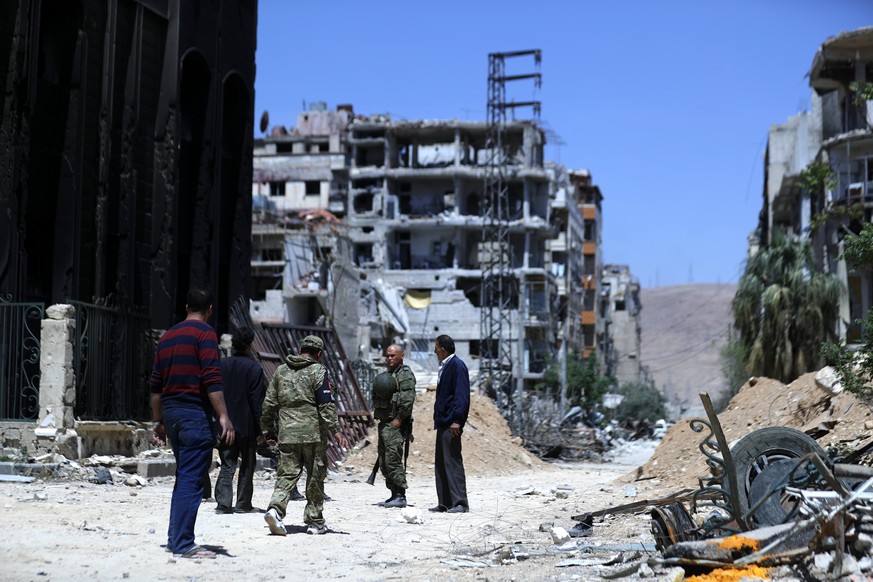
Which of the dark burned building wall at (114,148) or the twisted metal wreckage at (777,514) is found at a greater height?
the dark burned building wall at (114,148)

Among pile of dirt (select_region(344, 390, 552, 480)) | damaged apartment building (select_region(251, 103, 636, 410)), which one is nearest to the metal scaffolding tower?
damaged apartment building (select_region(251, 103, 636, 410))

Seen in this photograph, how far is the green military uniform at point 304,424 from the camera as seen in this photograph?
10.2 m

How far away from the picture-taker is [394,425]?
43.5 ft

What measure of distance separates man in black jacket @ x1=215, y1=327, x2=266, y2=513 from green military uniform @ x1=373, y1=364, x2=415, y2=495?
189cm

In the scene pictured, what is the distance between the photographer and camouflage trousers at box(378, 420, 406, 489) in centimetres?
1311

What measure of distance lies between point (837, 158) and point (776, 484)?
4084cm

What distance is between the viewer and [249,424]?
11.7 metres

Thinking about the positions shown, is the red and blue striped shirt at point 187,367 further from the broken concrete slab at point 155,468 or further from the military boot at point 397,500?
the broken concrete slab at point 155,468

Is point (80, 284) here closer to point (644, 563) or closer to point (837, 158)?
point (644, 563)

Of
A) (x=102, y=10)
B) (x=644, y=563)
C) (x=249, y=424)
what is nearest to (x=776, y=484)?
(x=644, y=563)

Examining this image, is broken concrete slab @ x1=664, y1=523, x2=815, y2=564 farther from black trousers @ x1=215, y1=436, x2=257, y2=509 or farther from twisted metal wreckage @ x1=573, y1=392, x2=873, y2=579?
black trousers @ x1=215, y1=436, x2=257, y2=509

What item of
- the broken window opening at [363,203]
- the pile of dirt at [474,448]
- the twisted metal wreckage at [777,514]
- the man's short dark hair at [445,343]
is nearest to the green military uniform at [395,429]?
the man's short dark hair at [445,343]

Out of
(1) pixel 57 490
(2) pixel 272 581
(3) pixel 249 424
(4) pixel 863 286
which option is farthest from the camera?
(4) pixel 863 286

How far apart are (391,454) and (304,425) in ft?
Result: 9.70
